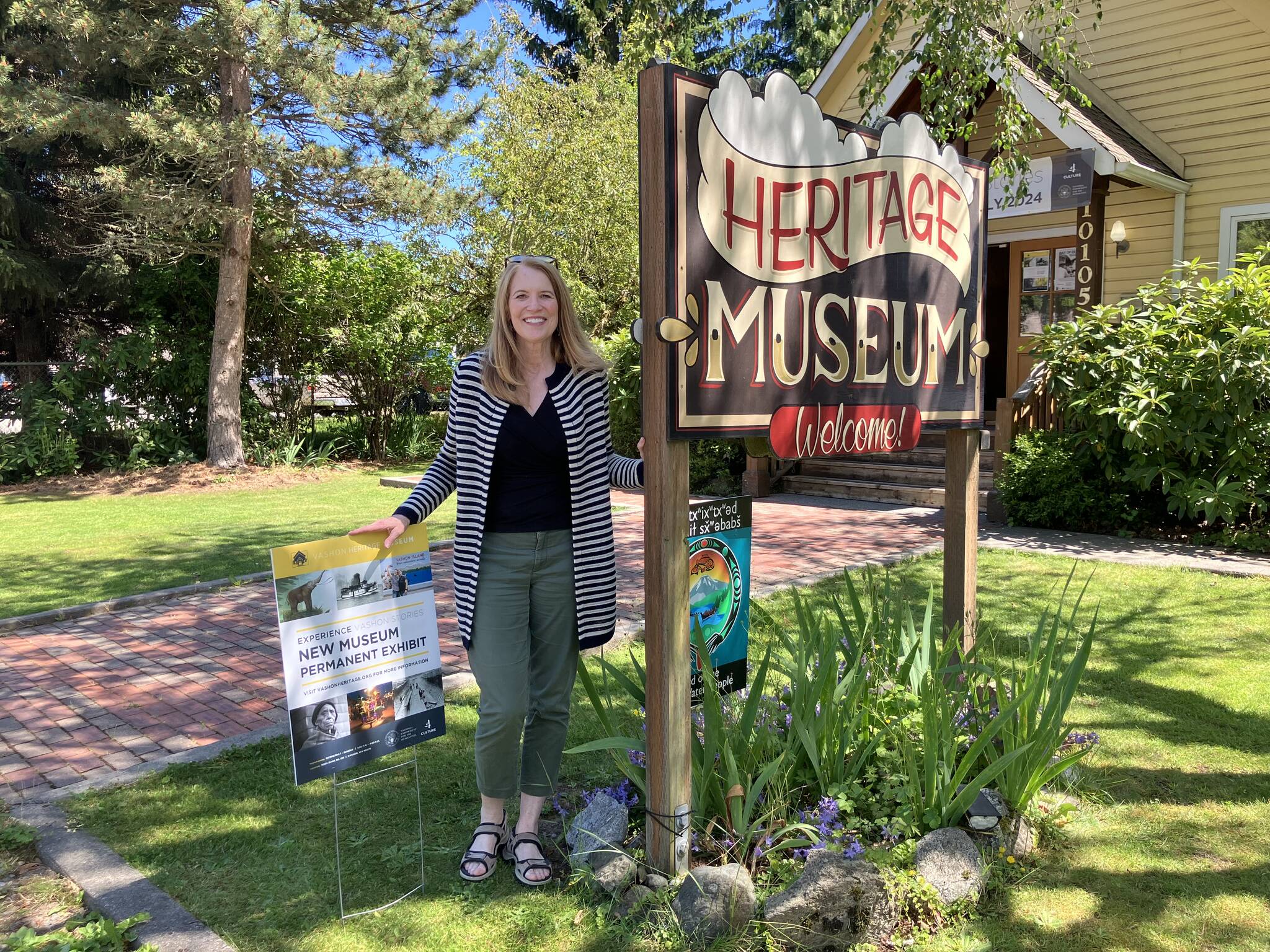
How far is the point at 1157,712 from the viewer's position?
161 inches

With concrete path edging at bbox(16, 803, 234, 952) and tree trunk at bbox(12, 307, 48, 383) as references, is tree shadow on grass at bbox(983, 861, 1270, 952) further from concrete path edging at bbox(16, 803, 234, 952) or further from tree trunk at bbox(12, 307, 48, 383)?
tree trunk at bbox(12, 307, 48, 383)

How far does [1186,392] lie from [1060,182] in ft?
12.9

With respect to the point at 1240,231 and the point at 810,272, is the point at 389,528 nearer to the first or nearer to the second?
the point at 810,272

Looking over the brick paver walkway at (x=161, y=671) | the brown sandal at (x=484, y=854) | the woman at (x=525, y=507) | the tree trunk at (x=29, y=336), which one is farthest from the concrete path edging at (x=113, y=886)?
the tree trunk at (x=29, y=336)

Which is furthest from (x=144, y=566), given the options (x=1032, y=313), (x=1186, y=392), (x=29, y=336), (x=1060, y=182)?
(x=29, y=336)

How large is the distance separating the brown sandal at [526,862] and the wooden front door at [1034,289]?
1159 centimetres

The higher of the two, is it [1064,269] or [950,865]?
[1064,269]

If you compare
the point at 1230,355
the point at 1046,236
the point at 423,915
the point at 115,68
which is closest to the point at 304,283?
the point at 115,68

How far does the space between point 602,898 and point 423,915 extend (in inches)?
21.2

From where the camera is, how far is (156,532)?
9.49 m

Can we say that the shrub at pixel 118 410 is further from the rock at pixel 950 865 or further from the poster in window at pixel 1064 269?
the rock at pixel 950 865

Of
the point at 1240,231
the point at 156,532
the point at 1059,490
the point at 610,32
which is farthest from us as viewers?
the point at 610,32

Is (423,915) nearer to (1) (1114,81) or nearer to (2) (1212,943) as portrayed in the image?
(2) (1212,943)

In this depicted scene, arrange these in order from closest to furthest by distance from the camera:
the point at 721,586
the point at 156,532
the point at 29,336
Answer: the point at 721,586 → the point at 156,532 → the point at 29,336
